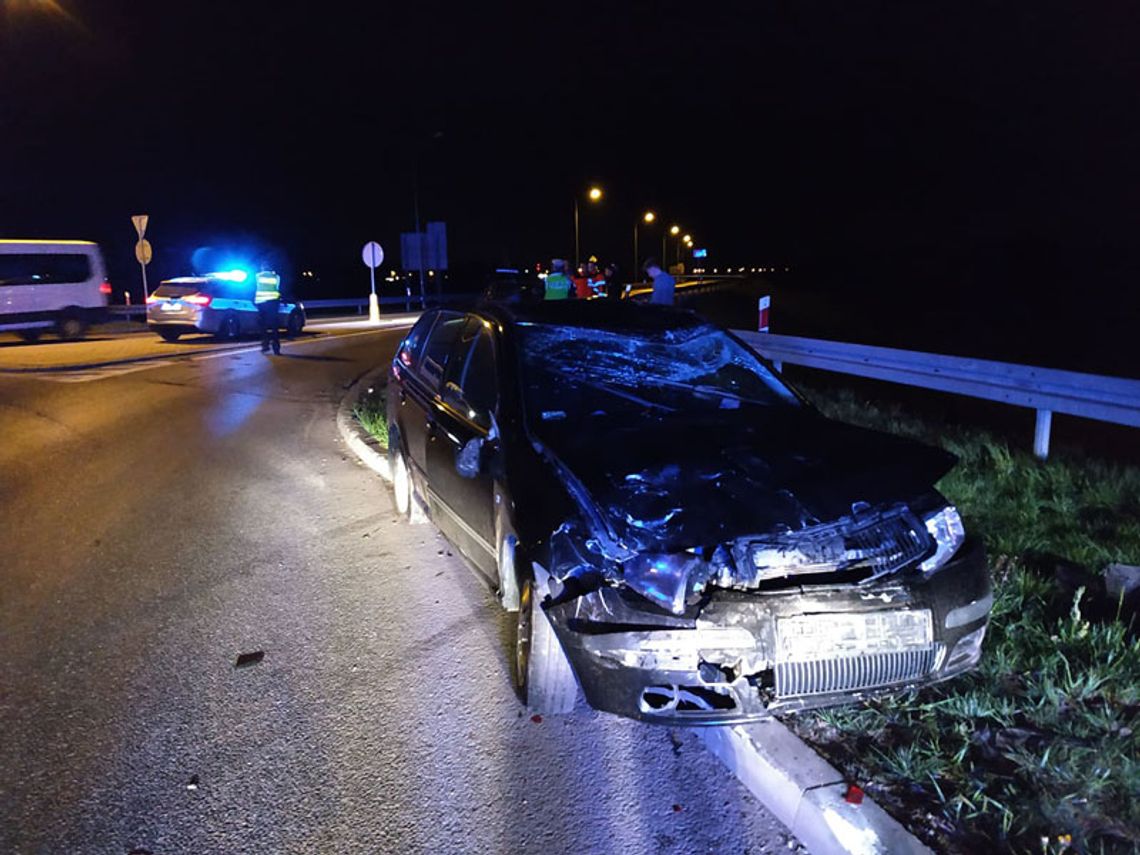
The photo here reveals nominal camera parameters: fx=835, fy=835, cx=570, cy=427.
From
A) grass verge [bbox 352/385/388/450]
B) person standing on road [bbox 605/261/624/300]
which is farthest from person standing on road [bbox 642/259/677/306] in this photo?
person standing on road [bbox 605/261/624/300]

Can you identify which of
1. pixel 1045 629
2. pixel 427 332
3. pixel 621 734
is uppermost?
pixel 427 332

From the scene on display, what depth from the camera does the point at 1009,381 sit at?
6.94 m

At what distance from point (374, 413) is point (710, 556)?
23.5ft

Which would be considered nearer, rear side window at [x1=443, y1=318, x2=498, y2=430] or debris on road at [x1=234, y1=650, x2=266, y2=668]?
debris on road at [x1=234, y1=650, x2=266, y2=668]

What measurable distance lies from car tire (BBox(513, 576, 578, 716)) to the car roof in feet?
6.01

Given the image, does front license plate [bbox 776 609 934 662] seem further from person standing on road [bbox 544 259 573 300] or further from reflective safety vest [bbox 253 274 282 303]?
reflective safety vest [bbox 253 274 282 303]

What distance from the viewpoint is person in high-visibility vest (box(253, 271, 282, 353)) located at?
1833cm

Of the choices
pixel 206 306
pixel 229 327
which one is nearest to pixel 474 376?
pixel 206 306

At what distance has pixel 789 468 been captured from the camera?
11.4 ft

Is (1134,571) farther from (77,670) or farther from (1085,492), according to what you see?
(77,670)

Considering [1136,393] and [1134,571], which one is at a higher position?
[1136,393]

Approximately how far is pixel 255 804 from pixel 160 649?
5.10 feet

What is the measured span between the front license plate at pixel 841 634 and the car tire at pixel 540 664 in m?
0.87

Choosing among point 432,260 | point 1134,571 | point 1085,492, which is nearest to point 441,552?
point 1134,571
